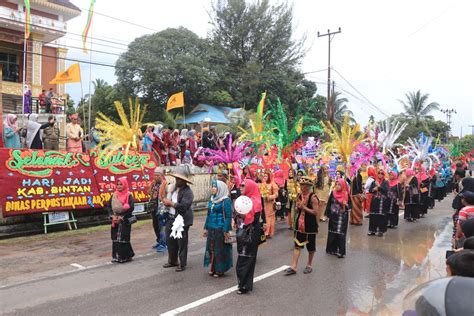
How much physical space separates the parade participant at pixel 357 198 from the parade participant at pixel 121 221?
7.03 metres

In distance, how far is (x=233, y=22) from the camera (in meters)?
39.0

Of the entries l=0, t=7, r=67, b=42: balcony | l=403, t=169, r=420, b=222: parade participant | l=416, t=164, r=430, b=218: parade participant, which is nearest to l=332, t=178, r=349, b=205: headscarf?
l=403, t=169, r=420, b=222: parade participant

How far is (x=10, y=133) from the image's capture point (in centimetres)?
1099

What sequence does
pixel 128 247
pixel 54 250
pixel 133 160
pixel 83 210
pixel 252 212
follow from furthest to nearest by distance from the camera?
1. pixel 133 160
2. pixel 83 210
3. pixel 54 250
4. pixel 128 247
5. pixel 252 212

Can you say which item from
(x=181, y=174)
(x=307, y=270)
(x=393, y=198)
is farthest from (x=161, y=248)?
(x=393, y=198)

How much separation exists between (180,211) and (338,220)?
3250 mm

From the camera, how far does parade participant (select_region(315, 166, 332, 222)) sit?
43.5 ft

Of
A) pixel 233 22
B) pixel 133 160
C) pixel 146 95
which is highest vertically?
pixel 233 22

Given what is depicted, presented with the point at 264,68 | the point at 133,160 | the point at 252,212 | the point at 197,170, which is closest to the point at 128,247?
the point at 252,212

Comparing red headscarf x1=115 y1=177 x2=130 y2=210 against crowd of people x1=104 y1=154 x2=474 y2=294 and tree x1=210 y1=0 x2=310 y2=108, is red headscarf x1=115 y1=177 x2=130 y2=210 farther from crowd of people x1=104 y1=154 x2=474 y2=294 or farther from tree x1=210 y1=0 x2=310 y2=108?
tree x1=210 y1=0 x2=310 y2=108

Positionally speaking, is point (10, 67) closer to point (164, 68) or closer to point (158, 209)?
point (164, 68)

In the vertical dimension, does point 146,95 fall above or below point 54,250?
above

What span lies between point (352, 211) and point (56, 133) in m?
9.14

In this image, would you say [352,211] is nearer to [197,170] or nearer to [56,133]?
[197,170]
